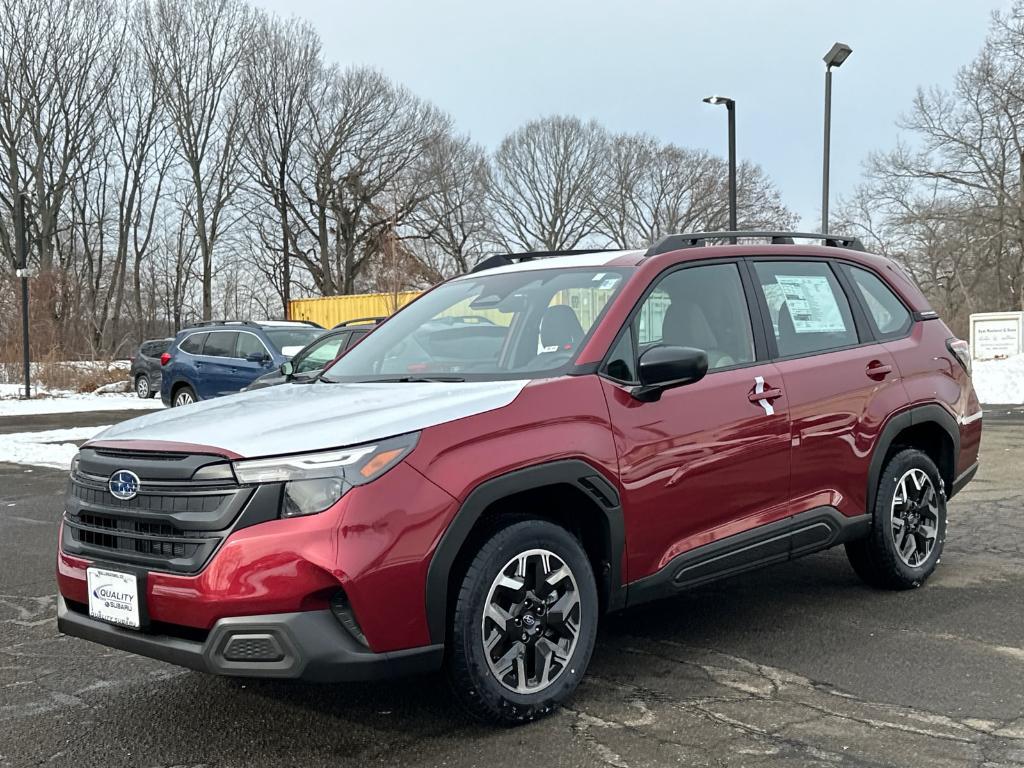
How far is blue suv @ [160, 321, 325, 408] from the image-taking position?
1649cm

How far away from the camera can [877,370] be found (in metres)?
5.02

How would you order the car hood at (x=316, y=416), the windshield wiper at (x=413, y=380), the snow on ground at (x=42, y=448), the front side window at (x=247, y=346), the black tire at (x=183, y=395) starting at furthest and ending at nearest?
1. the black tire at (x=183, y=395)
2. the front side window at (x=247, y=346)
3. the snow on ground at (x=42, y=448)
4. the windshield wiper at (x=413, y=380)
5. the car hood at (x=316, y=416)

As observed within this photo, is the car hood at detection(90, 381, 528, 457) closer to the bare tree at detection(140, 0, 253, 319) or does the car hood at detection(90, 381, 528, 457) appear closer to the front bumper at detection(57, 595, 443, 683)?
the front bumper at detection(57, 595, 443, 683)

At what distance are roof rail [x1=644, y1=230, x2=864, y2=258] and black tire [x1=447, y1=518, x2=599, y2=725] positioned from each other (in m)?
1.44

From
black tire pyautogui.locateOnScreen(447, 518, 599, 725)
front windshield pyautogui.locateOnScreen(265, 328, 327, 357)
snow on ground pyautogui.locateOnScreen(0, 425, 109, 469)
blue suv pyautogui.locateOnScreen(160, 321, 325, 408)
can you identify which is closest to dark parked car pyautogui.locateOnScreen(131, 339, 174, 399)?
blue suv pyautogui.locateOnScreen(160, 321, 325, 408)

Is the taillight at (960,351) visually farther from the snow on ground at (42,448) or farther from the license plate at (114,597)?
the snow on ground at (42,448)

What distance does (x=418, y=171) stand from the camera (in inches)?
2119

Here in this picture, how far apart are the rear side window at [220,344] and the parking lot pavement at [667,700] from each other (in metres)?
12.0

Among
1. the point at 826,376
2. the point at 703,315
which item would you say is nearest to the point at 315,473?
the point at 703,315

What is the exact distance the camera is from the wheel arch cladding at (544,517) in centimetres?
326

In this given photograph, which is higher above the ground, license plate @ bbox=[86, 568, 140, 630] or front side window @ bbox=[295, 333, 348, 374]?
front side window @ bbox=[295, 333, 348, 374]

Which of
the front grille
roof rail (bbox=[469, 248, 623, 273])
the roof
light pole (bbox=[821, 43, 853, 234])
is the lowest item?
the front grille

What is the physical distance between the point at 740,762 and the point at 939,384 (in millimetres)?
2962

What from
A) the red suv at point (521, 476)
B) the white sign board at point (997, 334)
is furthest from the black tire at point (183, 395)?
the white sign board at point (997, 334)
